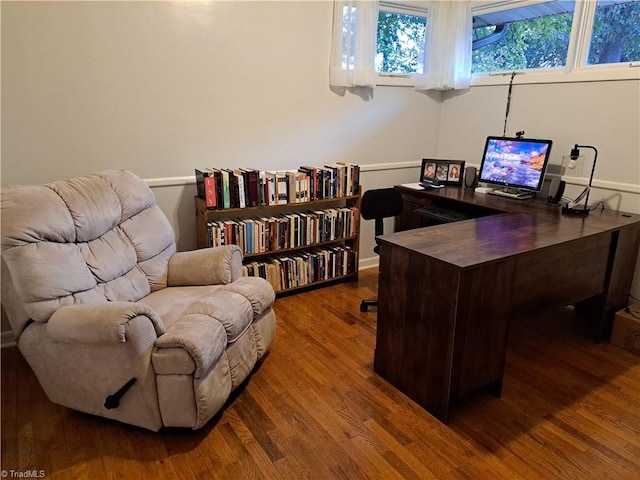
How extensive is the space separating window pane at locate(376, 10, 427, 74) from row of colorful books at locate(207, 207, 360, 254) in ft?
4.40

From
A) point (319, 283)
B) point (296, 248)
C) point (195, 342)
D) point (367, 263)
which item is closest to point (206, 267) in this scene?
point (195, 342)

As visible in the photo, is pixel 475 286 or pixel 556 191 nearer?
pixel 475 286

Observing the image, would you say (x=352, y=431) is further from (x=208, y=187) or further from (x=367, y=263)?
(x=367, y=263)

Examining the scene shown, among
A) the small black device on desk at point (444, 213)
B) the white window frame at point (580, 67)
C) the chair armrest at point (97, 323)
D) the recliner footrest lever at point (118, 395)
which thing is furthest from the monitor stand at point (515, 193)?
the recliner footrest lever at point (118, 395)

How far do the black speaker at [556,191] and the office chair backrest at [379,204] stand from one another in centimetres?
103

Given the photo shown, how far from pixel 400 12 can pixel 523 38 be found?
101 cm

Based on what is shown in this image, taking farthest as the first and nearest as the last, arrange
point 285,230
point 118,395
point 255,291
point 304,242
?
point 304,242
point 285,230
point 255,291
point 118,395

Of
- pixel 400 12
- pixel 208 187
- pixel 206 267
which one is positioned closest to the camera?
pixel 206 267

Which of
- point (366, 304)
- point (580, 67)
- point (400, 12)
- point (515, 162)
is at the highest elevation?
point (400, 12)

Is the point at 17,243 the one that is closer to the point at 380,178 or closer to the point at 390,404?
the point at 390,404

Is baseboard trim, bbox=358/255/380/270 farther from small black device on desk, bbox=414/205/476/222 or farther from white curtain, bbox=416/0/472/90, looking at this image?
white curtain, bbox=416/0/472/90

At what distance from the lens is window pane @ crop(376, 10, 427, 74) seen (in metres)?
3.71
